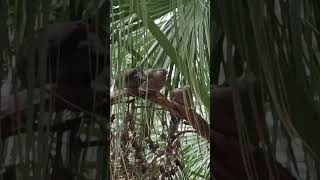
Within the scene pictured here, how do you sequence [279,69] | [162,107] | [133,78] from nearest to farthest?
[279,69] → [133,78] → [162,107]

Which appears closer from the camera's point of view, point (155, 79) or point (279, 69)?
point (279, 69)

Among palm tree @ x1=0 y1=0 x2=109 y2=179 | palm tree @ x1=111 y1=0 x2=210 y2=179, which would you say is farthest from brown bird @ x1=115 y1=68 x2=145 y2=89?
palm tree @ x1=0 y1=0 x2=109 y2=179

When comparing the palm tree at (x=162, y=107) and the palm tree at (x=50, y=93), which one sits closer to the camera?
the palm tree at (x=50, y=93)

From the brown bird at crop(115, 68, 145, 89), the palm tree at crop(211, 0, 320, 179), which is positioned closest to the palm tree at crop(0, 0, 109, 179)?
the palm tree at crop(211, 0, 320, 179)

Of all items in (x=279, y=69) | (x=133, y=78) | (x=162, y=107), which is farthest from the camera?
(x=162, y=107)

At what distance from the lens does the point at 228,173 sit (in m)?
0.67

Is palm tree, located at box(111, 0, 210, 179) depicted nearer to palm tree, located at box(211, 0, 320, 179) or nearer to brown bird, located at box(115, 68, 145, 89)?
brown bird, located at box(115, 68, 145, 89)

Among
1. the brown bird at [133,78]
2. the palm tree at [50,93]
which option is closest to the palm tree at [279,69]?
the palm tree at [50,93]

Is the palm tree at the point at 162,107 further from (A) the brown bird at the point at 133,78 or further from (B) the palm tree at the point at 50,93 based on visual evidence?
(B) the palm tree at the point at 50,93

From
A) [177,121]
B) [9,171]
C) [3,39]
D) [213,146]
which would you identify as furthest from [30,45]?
[177,121]

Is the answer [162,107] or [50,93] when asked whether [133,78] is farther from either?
[50,93]

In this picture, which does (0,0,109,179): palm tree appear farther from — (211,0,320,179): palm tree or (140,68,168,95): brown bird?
(140,68,168,95): brown bird

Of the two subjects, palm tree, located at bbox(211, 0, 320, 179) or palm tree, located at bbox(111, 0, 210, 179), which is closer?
palm tree, located at bbox(211, 0, 320, 179)

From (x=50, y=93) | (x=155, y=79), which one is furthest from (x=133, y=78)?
(x=50, y=93)
